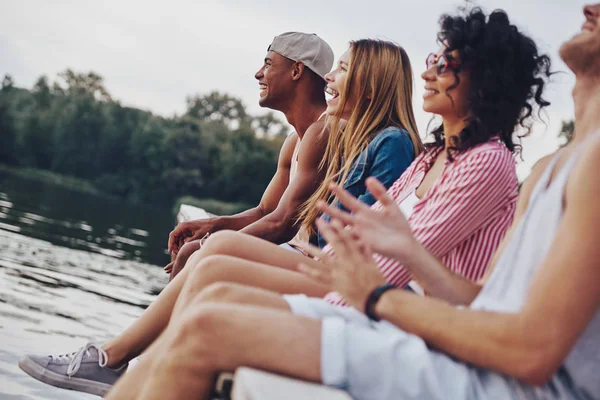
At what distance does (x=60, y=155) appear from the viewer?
2761 inches

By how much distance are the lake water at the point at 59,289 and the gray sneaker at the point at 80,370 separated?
0.67 meters

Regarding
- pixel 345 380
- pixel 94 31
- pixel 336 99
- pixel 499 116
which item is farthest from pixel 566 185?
pixel 94 31

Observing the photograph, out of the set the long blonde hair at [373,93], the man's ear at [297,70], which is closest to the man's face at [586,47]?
the long blonde hair at [373,93]

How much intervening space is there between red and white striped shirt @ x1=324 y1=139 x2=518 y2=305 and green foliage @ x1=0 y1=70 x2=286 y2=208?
6239 centimetres

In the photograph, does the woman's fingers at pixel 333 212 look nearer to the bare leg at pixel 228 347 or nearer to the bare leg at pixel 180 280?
the bare leg at pixel 228 347

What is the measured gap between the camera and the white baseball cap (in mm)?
5098

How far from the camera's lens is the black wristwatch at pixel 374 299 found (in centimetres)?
179

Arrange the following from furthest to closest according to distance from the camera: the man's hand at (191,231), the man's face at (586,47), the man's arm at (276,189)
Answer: the man's arm at (276,189) < the man's hand at (191,231) < the man's face at (586,47)

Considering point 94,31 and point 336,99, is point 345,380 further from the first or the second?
point 94,31

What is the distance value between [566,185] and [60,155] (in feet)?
238

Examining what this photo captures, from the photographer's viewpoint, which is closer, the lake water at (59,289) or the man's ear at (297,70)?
the lake water at (59,289)

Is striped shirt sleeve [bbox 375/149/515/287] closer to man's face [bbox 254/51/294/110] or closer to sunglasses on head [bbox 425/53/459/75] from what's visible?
sunglasses on head [bbox 425/53/459/75]

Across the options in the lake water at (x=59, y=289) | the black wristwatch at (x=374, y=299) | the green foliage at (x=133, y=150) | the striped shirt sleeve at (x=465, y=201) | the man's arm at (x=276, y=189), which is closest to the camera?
the black wristwatch at (x=374, y=299)

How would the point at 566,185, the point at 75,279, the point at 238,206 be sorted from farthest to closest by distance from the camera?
the point at 238,206 < the point at 75,279 < the point at 566,185
